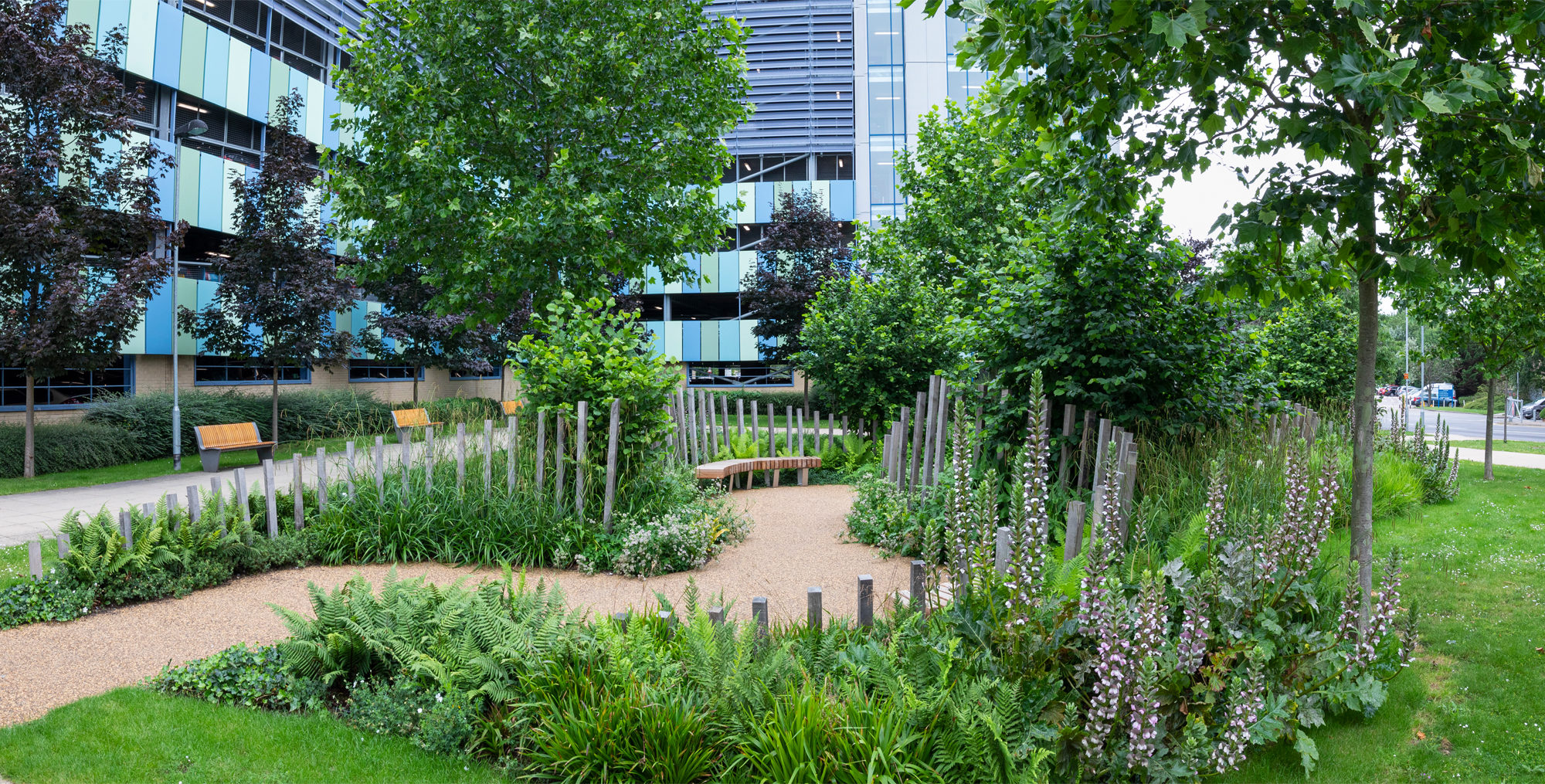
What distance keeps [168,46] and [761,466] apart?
55.0ft

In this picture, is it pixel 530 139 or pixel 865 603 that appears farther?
pixel 530 139

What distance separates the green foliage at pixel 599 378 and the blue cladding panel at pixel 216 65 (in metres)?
16.5

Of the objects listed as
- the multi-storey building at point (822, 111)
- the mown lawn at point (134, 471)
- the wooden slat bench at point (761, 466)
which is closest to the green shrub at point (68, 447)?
the mown lawn at point (134, 471)

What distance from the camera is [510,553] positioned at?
23.8ft

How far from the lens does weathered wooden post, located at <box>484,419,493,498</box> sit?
7.65 meters

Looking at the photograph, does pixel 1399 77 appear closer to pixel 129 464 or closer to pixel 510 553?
pixel 510 553

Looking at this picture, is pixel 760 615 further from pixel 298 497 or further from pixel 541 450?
pixel 298 497

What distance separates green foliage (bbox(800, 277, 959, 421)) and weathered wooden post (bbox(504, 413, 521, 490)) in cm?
Answer: 707

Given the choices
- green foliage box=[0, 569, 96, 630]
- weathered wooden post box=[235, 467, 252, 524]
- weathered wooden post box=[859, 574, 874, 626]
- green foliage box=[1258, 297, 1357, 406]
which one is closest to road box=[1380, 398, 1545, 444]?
green foliage box=[1258, 297, 1357, 406]

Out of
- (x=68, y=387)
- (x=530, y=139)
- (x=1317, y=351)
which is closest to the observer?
(x=530, y=139)

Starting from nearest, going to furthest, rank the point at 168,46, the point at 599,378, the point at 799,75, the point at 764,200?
the point at 599,378 < the point at 168,46 < the point at 799,75 < the point at 764,200

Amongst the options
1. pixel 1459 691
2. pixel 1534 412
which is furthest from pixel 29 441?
pixel 1534 412

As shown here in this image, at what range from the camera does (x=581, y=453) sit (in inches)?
296

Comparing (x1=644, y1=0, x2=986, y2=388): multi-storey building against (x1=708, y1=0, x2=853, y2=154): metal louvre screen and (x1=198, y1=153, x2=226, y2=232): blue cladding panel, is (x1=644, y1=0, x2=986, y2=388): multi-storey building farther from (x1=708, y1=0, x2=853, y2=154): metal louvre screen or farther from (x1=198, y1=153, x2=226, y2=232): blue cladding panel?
(x1=198, y1=153, x2=226, y2=232): blue cladding panel
